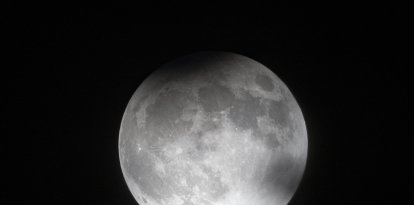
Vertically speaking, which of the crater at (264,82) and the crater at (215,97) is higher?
the crater at (264,82)

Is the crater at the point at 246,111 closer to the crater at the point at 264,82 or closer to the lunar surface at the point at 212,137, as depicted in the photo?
the lunar surface at the point at 212,137

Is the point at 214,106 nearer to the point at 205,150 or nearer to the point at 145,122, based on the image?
the point at 205,150

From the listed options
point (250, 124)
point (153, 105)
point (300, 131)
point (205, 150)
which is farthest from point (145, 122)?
point (300, 131)

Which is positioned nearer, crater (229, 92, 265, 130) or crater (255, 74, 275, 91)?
crater (229, 92, 265, 130)

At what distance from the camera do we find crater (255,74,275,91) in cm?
189

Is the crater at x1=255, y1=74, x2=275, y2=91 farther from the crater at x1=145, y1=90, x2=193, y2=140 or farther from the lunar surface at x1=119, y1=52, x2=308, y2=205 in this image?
the crater at x1=145, y1=90, x2=193, y2=140

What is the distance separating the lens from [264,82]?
75.7 inches

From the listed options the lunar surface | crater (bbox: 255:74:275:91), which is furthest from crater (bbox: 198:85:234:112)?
crater (bbox: 255:74:275:91)

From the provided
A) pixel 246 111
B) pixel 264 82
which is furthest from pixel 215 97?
pixel 264 82

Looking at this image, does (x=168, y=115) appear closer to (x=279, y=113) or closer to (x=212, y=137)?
(x=212, y=137)

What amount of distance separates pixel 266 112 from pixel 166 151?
51 centimetres

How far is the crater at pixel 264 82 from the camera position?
1.89 metres

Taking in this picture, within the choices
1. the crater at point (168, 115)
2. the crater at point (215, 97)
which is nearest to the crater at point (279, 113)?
the crater at point (215, 97)

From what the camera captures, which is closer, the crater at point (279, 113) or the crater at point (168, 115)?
the crater at point (168, 115)
